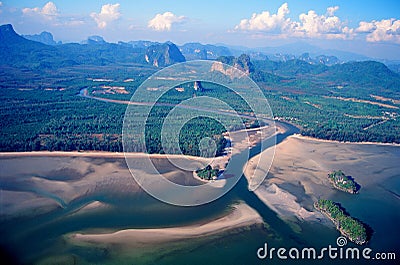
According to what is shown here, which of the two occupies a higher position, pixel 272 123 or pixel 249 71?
pixel 249 71

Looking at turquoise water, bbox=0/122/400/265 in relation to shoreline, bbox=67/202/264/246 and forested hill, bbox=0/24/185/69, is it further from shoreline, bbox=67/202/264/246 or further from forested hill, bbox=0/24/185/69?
forested hill, bbox=0/24/185/69

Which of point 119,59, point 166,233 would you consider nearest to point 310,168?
point 166,233

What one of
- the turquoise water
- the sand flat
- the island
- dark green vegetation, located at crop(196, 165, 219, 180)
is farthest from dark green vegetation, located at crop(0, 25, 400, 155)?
the island

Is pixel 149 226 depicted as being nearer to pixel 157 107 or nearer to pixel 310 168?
pixel 310 168

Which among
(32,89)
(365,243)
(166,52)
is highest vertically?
(166,52)

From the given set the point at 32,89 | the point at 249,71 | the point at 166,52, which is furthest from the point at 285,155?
the point at 166,52

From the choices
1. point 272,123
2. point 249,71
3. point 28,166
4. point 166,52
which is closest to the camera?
point 28,166

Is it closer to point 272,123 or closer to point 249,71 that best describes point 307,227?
point 272,123
